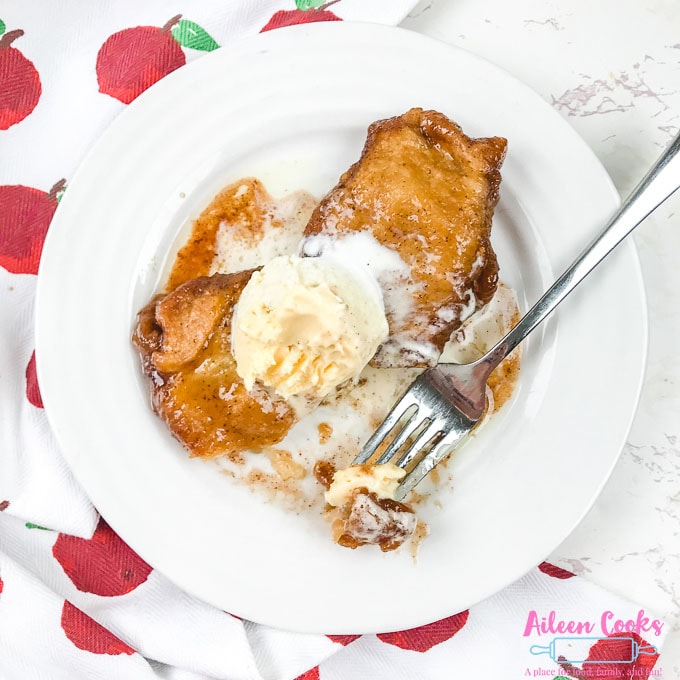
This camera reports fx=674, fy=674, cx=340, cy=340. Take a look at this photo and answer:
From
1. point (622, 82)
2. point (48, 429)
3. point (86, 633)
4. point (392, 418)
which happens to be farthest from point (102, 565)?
point (622, 82)

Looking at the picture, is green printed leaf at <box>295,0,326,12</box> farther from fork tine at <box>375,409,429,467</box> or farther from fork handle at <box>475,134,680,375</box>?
fork tine at <box>375,409,429,467</box>

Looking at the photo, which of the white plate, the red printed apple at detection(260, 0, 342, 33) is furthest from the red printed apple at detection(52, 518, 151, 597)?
the red printed apple at detection(260, 0, 342, 33)

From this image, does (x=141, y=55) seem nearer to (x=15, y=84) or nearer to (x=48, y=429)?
(x=15, y=84)

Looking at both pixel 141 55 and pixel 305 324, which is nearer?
pixel 305 324

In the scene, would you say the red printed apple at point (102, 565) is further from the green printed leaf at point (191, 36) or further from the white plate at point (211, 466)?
the green printed leaf at point (191, 36)

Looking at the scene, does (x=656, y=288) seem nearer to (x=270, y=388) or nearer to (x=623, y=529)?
(x=623, y=529)
